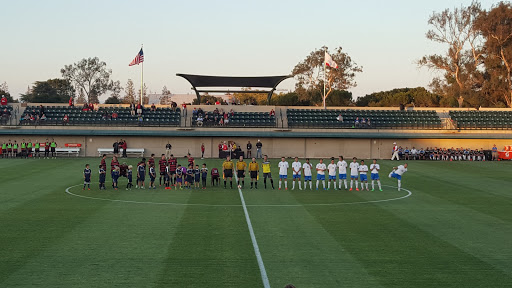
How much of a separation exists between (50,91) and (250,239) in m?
99.0

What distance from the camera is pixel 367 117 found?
5856cm

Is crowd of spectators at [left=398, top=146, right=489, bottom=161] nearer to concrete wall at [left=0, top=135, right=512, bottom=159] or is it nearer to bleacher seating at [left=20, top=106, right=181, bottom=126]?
concrete wall at [left=0, top=135, right=512, bottom=159]

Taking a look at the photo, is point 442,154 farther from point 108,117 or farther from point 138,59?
point 108,117

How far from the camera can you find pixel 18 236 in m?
17.1

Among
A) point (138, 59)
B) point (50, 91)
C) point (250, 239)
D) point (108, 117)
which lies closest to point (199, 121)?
point (108, 117)

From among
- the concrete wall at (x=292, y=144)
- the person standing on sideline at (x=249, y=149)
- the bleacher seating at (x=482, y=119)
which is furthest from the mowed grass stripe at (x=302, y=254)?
the bleacher seating at (x=482, y=119)

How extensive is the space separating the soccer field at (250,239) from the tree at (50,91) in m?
79.1

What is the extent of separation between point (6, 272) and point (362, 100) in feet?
338

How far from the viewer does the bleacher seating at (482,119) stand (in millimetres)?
56969

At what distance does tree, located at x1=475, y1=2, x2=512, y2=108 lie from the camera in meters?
77.3

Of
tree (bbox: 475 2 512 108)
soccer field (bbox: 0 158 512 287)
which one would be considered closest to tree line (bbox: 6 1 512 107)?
tree (bbox: 475 2 512 108)

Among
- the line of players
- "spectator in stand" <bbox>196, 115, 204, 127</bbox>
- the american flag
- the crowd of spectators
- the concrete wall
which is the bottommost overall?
the line of players

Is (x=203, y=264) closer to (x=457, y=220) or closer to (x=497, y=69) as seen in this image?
(x=457, y=220)

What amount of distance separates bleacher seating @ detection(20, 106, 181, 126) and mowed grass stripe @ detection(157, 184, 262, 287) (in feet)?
112
